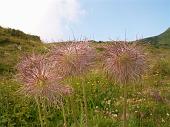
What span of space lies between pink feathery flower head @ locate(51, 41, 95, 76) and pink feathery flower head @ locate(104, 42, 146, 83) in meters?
0.20

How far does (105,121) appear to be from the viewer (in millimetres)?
9977

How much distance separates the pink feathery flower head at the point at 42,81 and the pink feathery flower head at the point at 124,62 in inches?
17.4

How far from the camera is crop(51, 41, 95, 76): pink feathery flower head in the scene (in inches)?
186

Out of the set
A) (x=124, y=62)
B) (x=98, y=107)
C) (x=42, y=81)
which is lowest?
(x=98, y=107)

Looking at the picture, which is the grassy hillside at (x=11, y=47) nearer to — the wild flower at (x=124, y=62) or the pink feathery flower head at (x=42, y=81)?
the pink feathery flower head at (x=42, y=81)

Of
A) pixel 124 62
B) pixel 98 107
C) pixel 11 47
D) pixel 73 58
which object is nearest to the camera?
pixel 124 62

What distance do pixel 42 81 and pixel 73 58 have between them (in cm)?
39

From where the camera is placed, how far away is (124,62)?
4.55 metres

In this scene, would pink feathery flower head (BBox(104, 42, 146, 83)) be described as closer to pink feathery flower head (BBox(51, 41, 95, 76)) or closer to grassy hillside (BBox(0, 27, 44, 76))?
pink feathery flower head (BBox(51, 41, 95, 76))

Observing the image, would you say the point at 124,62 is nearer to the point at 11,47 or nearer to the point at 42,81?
the point at 42,81

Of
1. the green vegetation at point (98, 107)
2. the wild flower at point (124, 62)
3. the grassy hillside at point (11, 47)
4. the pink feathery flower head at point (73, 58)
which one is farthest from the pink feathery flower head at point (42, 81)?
the grassy hillside at point (11, 47)

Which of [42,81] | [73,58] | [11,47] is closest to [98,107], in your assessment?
[73,58]

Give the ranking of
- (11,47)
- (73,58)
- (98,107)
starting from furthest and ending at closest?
(11,47)
(98,107)
(73,58)

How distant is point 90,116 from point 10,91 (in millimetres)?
2623
